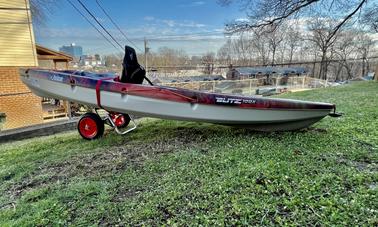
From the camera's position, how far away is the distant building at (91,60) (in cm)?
2465

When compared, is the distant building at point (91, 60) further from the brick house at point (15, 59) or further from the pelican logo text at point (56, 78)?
the pelican logo text at point (56, 78)

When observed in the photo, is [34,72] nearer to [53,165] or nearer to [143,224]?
[53,165]

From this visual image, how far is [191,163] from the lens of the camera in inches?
92.7

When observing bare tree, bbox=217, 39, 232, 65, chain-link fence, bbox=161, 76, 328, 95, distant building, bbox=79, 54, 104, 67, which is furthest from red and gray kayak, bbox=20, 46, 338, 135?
bare tree, bbox=217, 39, 232, 65

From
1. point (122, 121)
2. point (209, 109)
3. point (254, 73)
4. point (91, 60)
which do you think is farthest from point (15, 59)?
point (254, 73)

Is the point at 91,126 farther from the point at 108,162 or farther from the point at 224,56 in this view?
the point at 224,56

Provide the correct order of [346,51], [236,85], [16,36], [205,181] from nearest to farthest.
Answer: [205,181] → [16,36] → [236,85] → [346,51]

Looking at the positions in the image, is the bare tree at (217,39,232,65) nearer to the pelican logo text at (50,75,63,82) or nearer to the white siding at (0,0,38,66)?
the white siding at (0,0,38,66)

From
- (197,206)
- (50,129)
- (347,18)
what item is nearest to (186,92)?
(197,206)

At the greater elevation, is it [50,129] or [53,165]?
[53,165]

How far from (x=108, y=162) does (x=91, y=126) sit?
4.13ft

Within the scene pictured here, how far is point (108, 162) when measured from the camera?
259 centimetres

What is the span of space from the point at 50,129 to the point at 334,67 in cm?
4775


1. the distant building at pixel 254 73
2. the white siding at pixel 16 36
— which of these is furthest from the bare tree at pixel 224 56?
the white siding at pixel 16 36
